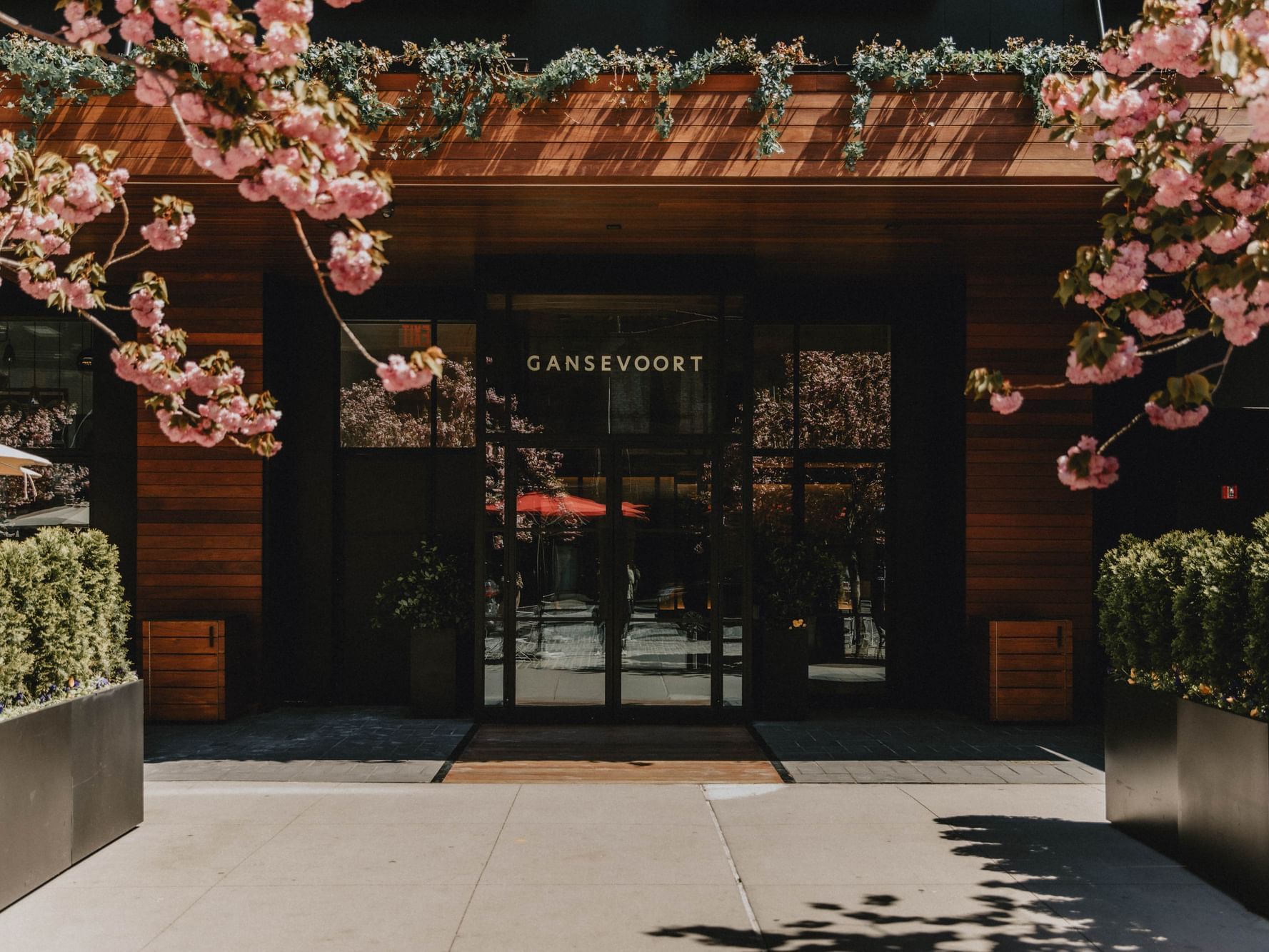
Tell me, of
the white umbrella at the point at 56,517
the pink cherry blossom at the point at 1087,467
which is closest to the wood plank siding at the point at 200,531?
the white umbrella at the point at 56,517

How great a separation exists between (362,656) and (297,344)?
10.8ft

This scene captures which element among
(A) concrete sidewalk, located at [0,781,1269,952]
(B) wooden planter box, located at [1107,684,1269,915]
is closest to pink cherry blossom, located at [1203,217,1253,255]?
(B) wooden planter box, located at [1107,684,1269,915]

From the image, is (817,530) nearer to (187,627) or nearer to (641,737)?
(641,737)

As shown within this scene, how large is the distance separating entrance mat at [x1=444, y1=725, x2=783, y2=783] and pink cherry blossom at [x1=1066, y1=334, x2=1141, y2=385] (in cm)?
424

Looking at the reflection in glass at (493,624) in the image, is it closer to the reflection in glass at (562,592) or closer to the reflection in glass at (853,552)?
the reflection in glass at (562,592)

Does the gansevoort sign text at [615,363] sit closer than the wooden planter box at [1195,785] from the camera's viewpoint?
No

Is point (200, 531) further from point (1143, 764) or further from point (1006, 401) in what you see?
point (1143, 764)

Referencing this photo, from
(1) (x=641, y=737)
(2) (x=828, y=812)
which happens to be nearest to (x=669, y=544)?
(1) (x=641, y=737)

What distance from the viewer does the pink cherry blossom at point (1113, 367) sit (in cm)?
441

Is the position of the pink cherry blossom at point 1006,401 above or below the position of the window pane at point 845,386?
below

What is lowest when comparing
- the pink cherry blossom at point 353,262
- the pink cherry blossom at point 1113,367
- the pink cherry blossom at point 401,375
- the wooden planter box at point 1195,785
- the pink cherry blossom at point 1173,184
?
the wooden planter box at point 1195,785

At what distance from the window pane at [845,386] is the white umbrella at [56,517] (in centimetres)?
731

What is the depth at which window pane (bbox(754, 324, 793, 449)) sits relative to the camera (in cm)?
1099

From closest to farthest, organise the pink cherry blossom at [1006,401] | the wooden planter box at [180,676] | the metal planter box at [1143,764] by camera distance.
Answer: the pink cherry blossom at [1006,401]
the metal planter box at [1143,764]
the wooden planter box at [180,676]
